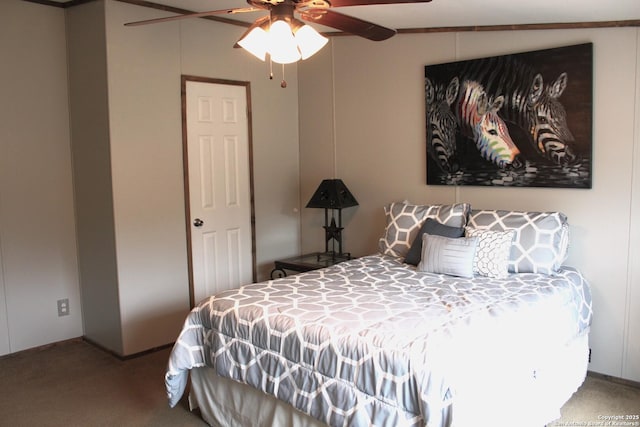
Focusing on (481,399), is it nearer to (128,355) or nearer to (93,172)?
(128,355)

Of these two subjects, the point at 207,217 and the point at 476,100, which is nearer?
the point at 476,100

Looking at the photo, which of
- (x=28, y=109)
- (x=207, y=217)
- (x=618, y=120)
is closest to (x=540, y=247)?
(x=618, y=120)

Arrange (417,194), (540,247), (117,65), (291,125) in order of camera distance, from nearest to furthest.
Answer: (540,247)
(117,65)
(417,194)
(291,125)

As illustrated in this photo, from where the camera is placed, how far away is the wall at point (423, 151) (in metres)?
3.36

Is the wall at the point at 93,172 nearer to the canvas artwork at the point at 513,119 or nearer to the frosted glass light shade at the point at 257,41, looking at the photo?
the frosted glass light shade at the point at 257,41

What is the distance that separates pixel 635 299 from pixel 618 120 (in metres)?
1.08

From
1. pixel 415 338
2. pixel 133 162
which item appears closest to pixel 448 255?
pixel 415 338

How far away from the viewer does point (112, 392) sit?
3459 mm

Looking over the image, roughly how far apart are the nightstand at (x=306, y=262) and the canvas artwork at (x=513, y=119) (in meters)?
1.03

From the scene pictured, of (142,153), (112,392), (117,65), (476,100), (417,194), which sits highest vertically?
(117,65)

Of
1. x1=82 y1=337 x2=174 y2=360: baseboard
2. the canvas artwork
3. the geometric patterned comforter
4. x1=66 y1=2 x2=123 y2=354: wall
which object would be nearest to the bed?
the geometric patterned comforter

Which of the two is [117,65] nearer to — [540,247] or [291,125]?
[291,125]

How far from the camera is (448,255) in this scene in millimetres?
3361

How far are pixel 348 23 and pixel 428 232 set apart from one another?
1575mm
